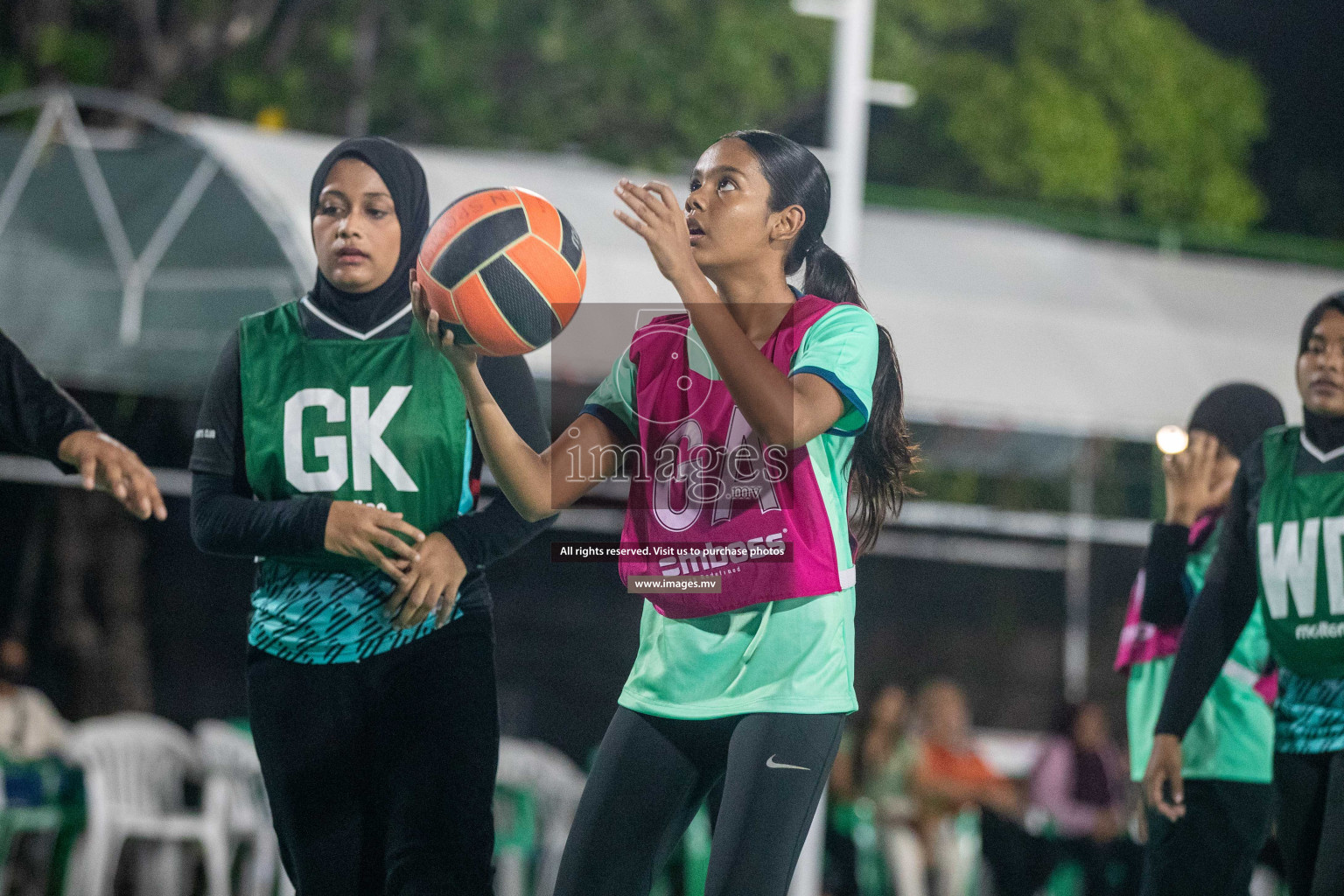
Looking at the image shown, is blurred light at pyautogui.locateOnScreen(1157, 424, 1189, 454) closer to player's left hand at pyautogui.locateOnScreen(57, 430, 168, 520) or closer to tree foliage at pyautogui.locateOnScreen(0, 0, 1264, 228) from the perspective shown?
player's left hand at pyautogui.locateOnScreen(57, 430, 168, 520)

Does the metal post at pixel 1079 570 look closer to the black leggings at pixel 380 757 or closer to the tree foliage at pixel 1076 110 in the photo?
the tree foliage at pixel 1076 110

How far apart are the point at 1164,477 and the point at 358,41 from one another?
11839mm

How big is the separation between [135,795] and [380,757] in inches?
246

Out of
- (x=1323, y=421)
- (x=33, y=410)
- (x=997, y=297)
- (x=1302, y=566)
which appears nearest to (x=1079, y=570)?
(x=997, y=297)

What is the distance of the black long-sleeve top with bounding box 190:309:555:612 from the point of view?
3.41m

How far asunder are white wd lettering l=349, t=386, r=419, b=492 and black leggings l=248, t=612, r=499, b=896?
1.23 feet

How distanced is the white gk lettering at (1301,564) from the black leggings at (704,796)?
193 centimetres

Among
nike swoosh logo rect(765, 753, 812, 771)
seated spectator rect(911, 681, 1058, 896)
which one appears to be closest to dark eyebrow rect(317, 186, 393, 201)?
nike swoosh logo rect(765, 753, 812, 771)

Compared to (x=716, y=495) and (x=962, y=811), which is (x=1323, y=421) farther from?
(x=962, y=811)

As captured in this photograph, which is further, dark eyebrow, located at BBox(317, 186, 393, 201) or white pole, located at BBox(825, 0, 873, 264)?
white pole, located at BBox(825, 0, 873, 264)

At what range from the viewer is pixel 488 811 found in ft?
11.1

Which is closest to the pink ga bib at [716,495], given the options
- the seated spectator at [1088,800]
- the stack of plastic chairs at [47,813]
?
the stack of plastic chairs at [47,813]

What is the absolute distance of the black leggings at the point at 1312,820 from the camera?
4105mm

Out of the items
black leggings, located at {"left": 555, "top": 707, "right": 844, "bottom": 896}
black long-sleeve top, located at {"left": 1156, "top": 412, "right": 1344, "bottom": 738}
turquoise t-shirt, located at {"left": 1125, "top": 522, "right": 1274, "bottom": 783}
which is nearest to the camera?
black leggings, located at {"left": 555, "top": 707, "right": 844, "bottom": 896}
